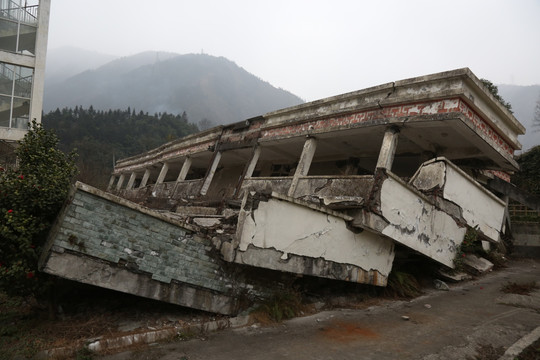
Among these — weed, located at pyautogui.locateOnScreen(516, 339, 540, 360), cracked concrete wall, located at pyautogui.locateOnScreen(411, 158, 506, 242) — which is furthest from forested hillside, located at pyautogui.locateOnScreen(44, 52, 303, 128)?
weed, located at pyautogui.locateOnScreen(516, 339, 540, 360)

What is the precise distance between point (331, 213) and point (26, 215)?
A: 168 inches

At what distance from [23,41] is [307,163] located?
1329 cm

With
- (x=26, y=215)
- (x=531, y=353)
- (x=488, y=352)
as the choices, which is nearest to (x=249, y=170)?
(x=26, y=215)

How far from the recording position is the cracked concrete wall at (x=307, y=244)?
456cm

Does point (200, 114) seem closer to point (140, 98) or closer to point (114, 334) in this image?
point (140, 98)

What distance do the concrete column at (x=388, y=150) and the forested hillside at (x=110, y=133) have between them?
113 feet

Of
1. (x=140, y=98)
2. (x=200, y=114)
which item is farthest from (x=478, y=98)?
(x=140, y=98)

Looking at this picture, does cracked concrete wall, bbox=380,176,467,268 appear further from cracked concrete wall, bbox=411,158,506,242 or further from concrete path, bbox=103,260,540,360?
concrete path, bbox=103,260,540,360

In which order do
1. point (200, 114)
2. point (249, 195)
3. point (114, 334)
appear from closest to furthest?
point (114, 334)
point (249, 195)
point (200, 114)

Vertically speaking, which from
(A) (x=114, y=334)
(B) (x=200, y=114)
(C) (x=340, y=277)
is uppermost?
(B) (x=200, y=114)

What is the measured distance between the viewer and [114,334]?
411 cm

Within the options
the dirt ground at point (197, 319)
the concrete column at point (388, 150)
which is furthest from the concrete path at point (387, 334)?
the concrete column at point (388, 150)

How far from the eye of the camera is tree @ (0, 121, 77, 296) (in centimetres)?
395

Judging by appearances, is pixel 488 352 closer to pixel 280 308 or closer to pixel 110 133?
pixel 280 308
